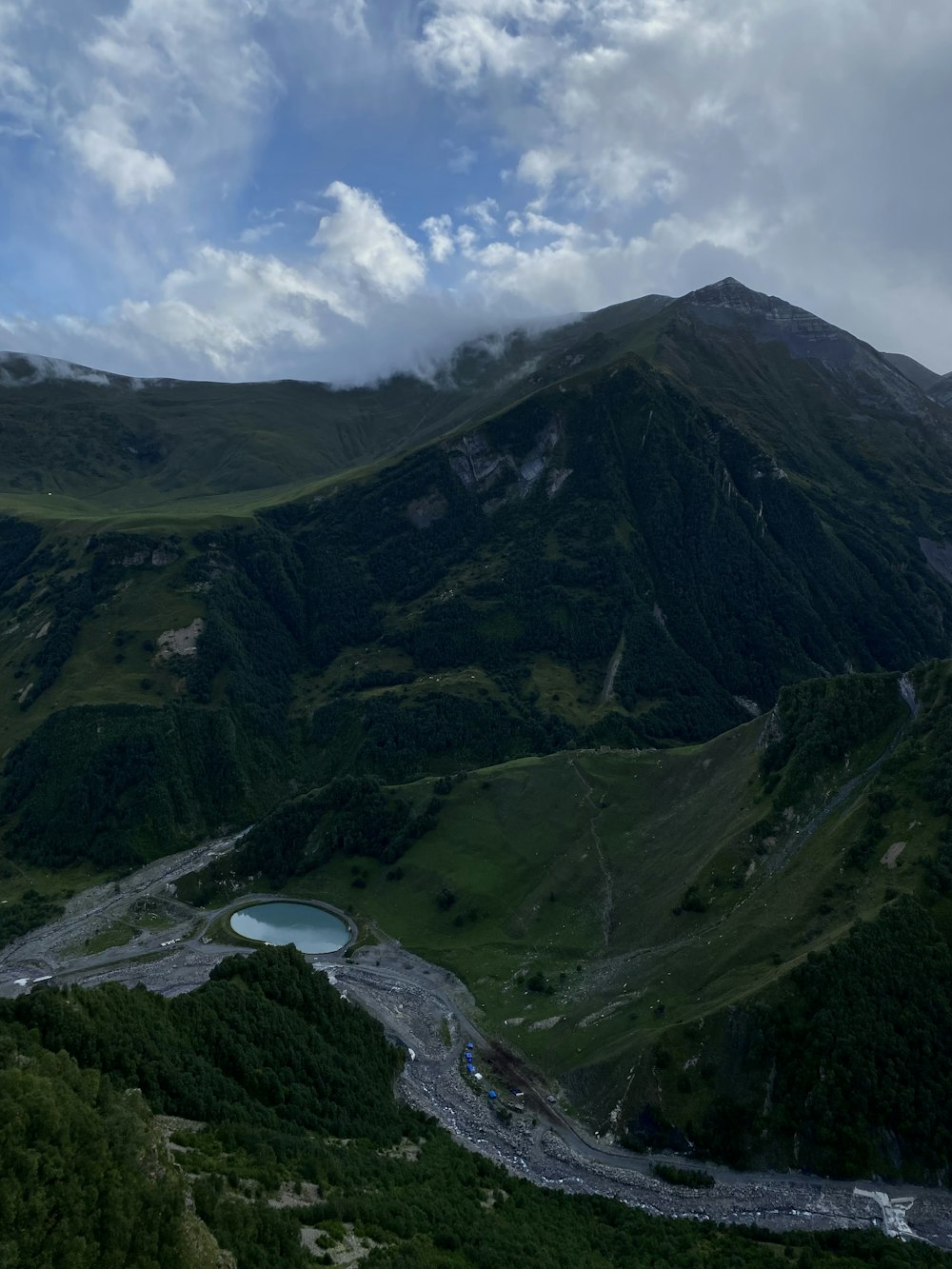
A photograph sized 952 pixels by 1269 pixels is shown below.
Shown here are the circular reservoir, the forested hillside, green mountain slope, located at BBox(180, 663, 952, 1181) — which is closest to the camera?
the forested hillside

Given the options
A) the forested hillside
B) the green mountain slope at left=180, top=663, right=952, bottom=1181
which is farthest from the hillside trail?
the forested hillside

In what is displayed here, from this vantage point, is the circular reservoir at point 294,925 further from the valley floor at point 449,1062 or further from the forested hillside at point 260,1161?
the forested hillside at point 260,1161

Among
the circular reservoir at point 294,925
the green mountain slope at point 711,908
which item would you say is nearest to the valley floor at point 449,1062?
the green mountain slope at point 711,908

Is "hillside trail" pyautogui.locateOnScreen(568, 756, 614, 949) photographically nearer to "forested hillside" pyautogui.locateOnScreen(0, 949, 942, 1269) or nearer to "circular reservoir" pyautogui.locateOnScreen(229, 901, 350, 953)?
"forested hillside" pyautogui.locateOnScreen(0, 949, 942, 1269)

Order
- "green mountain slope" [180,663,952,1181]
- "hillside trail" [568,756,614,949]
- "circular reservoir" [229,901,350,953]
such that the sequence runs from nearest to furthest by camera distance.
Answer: "green mountain slope" [180,663,952,1181]
"hillside trail" [568,756,614,949]
"circular reservoir" [229,901,350,953]

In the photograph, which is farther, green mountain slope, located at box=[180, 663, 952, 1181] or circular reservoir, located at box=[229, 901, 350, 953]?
circular reservoir, located at box=[229, 901, 350, 953]

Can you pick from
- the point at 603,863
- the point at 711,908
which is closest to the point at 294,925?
the point at 603,863

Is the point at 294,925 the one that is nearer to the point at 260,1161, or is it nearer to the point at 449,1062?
the point at 449,1062
